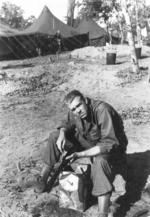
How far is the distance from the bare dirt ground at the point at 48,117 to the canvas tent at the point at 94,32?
13.2 metres

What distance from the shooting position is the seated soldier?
9.03 ft

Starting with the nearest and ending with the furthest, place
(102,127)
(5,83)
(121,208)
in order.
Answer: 1. (102,127)
2. (121,208)
3. (5,83)

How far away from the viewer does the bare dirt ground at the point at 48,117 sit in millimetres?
3277

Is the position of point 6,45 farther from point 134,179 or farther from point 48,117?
point 134,179

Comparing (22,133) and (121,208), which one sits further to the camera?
(22,133)

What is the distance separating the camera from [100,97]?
8.62m

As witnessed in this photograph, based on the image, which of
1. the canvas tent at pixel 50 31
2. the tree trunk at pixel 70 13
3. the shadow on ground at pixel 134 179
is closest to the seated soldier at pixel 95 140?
the shadow on ground at pixel 134 179

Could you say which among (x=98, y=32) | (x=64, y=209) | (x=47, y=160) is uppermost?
(x=98, y=32)

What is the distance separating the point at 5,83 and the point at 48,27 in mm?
11671

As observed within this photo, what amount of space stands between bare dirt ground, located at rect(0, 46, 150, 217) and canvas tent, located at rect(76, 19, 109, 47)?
1317 cm

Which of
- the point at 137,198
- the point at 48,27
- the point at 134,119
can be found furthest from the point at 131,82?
the point at 48,27

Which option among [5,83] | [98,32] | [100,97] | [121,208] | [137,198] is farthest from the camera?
[98,32]

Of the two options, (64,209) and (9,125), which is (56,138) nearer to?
(64,209)

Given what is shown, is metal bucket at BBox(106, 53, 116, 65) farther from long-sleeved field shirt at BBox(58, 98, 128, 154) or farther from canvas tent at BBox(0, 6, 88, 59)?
long-sleeved field shirt at BBox(58, 98, 128, 154)
